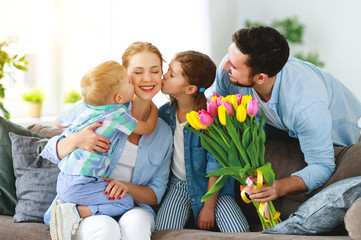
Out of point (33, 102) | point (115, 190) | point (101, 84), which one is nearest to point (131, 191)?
point (115, 190)

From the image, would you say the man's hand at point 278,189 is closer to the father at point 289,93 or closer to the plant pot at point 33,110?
the father at point 289,93

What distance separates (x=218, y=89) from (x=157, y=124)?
0.42 meters

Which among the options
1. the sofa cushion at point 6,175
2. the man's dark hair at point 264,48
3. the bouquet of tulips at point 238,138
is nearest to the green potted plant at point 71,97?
the sofa cushion at point 6,175

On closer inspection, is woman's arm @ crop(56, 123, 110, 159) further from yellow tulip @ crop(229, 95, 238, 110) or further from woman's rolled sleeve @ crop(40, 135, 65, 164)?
yellow tulip @ crop(229, 95, 238, 110)

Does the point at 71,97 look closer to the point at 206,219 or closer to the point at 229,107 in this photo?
the point at 206,219

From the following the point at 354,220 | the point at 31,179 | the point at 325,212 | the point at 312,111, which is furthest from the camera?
the point at 31,179

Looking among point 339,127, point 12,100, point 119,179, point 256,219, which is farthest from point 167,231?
point 12,100

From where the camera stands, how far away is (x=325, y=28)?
519cm

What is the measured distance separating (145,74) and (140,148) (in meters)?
0.35

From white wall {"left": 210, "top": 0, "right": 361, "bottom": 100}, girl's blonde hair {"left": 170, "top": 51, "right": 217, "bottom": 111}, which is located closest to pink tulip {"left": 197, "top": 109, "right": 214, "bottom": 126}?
girl's blonde hair {"left": 170, "top": 51, "right": 217, "bottom": 111}

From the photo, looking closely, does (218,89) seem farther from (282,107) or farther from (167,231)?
(167,231)

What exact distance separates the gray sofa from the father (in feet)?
0.25

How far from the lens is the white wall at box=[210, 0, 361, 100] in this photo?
4.99 meters

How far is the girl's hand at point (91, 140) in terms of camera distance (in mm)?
1908
